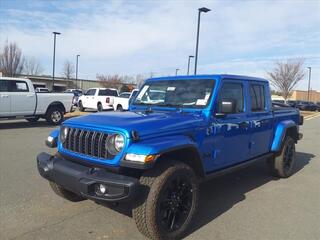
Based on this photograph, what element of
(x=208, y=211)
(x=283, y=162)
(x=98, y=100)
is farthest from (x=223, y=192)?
(x=98, y=100)

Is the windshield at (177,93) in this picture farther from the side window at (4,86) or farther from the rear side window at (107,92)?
the rear side window at (107,92)

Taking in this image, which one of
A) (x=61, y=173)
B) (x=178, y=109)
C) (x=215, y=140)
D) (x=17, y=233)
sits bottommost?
(x=17, y=233)

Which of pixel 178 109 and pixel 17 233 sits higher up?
pixel 178 109

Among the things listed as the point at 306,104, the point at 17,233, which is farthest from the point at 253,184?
the point at 306,104

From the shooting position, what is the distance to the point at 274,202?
5.71 meters

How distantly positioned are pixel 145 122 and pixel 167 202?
939mm

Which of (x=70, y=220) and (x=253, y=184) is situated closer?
(x=70, y=220)

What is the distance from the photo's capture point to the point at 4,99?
14023mm

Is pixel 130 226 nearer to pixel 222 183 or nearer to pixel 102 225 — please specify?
pixel 102 225

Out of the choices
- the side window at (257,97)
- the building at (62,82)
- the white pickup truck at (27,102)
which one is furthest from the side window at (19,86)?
the building at (62,82)

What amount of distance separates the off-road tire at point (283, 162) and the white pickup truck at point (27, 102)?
1054 cm

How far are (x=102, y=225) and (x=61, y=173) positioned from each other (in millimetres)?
839

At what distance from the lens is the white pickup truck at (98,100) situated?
25.3 metres

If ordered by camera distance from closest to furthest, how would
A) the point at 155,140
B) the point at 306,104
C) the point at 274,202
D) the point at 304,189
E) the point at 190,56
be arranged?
the point at 155,140, the point at 274,202, the point at 304,189, the point at 190,56, the point at 306,104
